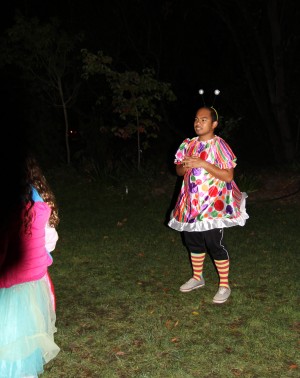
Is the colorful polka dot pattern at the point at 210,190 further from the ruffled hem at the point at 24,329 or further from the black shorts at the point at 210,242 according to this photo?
the ruffled hem at the point at 24,329

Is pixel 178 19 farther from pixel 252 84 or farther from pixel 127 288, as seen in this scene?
pixel 127 288

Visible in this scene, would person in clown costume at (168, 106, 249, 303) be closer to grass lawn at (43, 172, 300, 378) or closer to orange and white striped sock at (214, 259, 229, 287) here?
orange and white striped sock at (214, 259, 229, 287)

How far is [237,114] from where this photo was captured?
13.9m

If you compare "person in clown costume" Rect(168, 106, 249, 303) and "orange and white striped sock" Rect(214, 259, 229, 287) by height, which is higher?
"person in clown costume" Rect(168, 106, 249, 303)

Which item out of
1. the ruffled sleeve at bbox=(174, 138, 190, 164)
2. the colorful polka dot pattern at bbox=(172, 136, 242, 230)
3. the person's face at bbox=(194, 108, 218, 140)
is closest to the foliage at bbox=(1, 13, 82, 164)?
the ruffled sleeve at bbox=(174, 138, 190, 164)

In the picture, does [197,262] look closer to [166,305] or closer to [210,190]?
[166,305]

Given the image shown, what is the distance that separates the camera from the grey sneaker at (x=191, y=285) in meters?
4.73

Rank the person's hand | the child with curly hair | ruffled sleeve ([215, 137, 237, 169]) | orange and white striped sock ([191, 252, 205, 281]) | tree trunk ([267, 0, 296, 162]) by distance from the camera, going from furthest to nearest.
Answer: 1. tree trunk ([267, 0, 296, 162])
2. orange and white striped sock ([191, 252, 205, 281])
3. ruffled sleeve ([215, 137, 237, 169])
4. the person's hand
5. the child with curly hair

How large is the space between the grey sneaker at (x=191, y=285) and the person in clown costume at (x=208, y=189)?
1.55 feet

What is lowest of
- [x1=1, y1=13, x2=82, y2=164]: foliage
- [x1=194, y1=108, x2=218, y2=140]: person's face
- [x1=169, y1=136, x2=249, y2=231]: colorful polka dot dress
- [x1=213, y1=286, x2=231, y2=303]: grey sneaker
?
[x1=213, y1=286, x2=231, y2=303]: grey sneaker

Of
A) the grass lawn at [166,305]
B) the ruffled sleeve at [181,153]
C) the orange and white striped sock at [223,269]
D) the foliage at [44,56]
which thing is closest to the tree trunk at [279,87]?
the grass lawn at [166,305]

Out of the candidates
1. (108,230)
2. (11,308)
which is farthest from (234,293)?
(108,230)

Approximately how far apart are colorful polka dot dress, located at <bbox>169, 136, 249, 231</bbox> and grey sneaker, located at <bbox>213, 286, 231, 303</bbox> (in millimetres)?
712

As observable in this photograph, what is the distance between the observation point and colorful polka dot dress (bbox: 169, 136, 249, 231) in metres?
4.19
